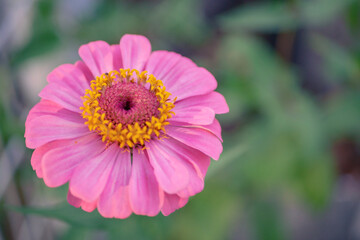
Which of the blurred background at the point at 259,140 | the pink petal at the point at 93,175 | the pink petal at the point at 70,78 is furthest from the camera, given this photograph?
the blurred background at the point at 259,140

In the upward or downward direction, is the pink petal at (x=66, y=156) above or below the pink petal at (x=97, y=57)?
below

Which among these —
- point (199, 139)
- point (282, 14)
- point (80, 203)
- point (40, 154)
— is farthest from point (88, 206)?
point (282, 14)

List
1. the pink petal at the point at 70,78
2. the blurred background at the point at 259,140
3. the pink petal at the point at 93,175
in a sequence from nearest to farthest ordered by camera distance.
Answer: the pink petal at the point at 93,175
the pink petal at the point at 70,78
the blurred background at the point at 259,140

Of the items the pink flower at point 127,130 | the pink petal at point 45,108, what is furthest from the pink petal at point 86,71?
the pink petal at point 45,108

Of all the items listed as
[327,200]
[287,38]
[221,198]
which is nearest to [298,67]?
[287,38]

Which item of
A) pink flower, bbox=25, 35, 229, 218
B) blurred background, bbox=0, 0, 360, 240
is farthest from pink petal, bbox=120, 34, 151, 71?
blurred background, bbox=0, 0, 360, 240

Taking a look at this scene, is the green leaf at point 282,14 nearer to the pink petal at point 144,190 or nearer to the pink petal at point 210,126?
the pink petal at point 210,126

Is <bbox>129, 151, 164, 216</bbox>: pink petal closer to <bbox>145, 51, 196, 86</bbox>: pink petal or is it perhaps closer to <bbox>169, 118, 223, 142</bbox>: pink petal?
<bbox>169, 118, 223, 142</bbox>: pink petal

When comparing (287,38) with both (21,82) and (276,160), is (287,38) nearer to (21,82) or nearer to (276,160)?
(276,160)

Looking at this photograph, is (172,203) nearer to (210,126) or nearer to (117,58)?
(210,126)
